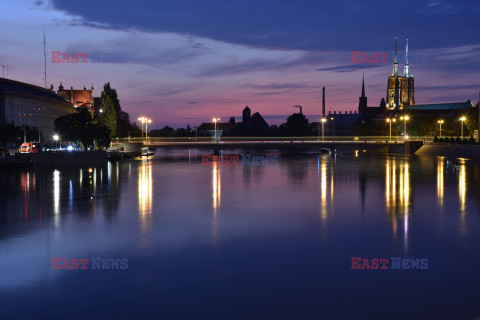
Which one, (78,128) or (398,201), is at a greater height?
(78,128)

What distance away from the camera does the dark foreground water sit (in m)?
11.4

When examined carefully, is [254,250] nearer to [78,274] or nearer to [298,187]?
[78,274]

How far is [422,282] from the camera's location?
42.8 feet

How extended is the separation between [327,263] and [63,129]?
2811 inches

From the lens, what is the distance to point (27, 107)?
115 m

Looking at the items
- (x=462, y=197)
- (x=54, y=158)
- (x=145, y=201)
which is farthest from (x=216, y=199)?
(x=54, y=158)

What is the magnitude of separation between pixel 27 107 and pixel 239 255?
4390 inches

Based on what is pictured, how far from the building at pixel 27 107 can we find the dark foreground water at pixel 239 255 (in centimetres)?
8039

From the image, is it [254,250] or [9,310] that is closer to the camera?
[9,310]

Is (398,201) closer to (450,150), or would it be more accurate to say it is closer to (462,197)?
(462,197)

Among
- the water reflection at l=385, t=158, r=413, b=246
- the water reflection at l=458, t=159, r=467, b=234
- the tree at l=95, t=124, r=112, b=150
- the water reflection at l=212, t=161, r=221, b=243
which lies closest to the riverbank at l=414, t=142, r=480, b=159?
the water reflection at l=458, t=159, r=467, b=234

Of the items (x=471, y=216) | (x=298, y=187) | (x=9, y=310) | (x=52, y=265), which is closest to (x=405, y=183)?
(x=298, y=187)

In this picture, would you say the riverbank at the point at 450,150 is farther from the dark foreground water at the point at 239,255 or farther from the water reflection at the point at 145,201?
the water reflection at the point at 145,201

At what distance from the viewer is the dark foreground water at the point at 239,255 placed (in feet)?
37.4
